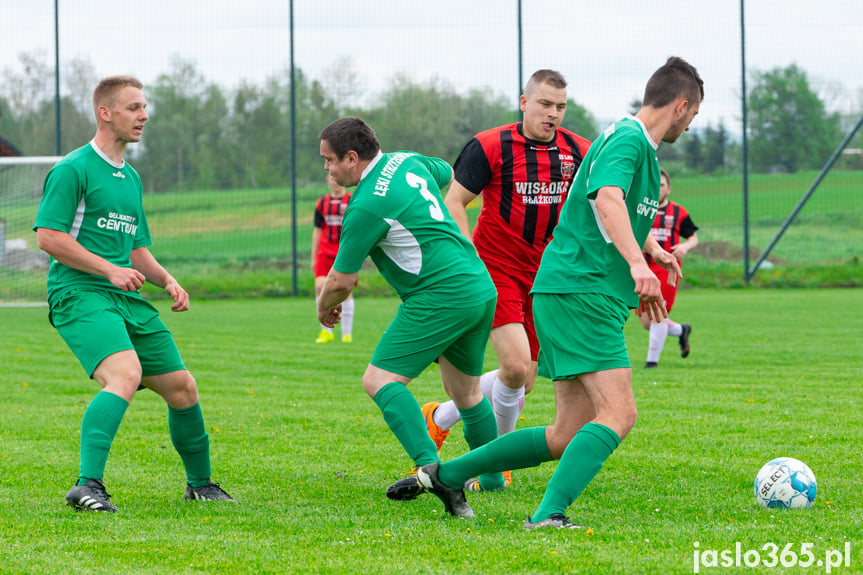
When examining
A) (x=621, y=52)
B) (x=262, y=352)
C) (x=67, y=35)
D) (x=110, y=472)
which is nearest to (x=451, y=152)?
(x=621, y=52)

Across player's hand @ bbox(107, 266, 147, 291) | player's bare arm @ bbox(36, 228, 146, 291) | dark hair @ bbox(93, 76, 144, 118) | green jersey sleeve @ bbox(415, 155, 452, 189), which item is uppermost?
dark hair @ bbox(93, 76, 144, 118)

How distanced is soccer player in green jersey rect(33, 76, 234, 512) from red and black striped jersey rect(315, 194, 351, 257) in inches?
291

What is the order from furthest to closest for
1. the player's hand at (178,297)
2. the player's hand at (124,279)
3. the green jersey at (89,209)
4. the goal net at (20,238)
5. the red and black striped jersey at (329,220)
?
the goal net at (20,238)
the red and black striped jersey at (329,220)
the player's hand at (178,297)
the green jersey at (89,209)
the player's hand at (124,279)

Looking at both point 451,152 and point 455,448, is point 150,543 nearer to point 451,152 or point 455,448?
point 455,448

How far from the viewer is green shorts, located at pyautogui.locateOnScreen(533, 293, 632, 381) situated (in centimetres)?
377

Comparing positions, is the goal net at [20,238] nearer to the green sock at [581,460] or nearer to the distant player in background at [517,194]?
the distant player in background at [517,194]

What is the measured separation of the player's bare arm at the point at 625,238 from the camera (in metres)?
3.55

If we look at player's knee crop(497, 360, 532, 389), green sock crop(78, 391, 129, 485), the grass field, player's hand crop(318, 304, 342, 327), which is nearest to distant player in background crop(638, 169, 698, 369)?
the grass field

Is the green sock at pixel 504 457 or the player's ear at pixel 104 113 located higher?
the player's ear at pixel 104 113

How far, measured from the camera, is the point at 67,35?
21297 millimetres

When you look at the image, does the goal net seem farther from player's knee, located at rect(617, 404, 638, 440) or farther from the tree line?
player's knee, located at rect(617, 404, 638, 440)

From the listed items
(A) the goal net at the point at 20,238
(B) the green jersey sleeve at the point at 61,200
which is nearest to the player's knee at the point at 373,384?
(B) the green jersey sleeve at the point at 61,200

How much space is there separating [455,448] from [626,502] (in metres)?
1.65

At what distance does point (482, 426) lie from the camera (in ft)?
15.9
